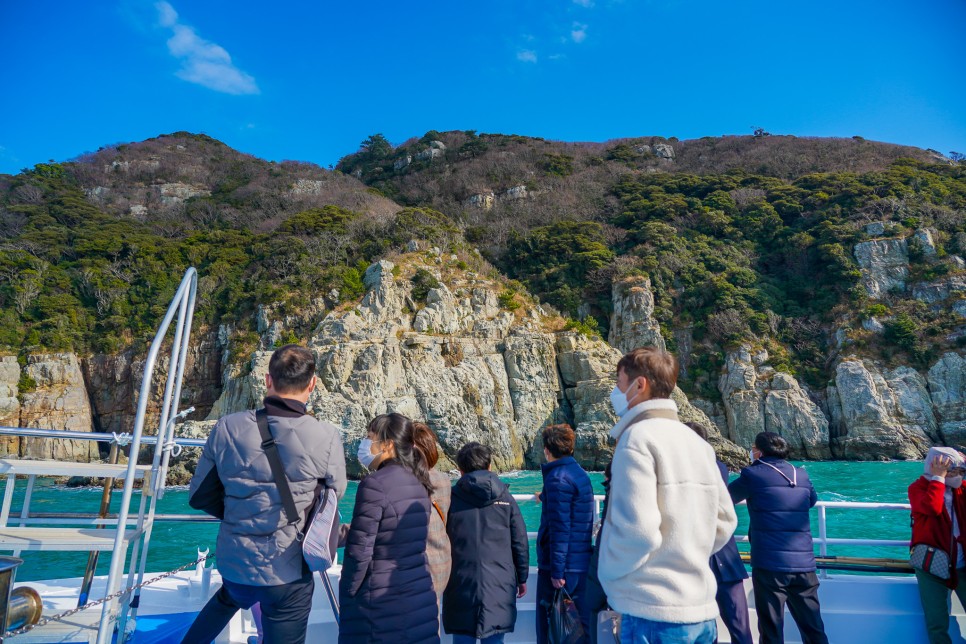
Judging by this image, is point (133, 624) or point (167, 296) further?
point (167, 296)

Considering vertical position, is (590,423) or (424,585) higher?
(424,585)

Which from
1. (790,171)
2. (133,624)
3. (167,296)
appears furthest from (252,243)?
(790,171)

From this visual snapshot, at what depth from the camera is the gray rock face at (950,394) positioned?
2528 cm

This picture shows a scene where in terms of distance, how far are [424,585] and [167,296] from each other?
3303 cm

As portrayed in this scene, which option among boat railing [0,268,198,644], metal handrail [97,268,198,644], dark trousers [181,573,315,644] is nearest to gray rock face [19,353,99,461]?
boat railing [0,268,198,644]

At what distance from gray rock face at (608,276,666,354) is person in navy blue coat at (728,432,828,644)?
27.8 m

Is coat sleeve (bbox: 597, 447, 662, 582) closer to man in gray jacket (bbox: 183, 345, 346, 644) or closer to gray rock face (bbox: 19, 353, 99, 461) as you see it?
man in gray jacket (bbox: 183, 345, 346, 644)

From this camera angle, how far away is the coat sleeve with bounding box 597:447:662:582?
5.10 feet

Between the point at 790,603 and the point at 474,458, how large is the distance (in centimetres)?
193

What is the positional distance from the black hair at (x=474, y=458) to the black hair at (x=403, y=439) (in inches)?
14.4

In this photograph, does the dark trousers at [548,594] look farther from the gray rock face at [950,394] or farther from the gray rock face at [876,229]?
the gray rock face at [876,229]

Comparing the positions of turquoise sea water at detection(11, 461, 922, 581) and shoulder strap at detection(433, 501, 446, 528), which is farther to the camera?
turquoise sea water at detection(11, 461, 922, 581)

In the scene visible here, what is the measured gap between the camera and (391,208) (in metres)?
43.3

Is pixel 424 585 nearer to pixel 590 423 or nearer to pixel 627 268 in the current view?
pixel 590 423
